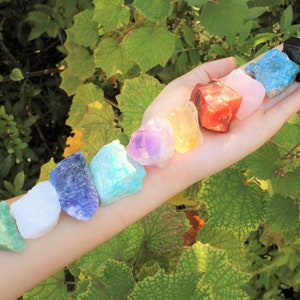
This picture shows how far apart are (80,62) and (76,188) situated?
0.71m

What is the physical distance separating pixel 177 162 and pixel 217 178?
206 mm

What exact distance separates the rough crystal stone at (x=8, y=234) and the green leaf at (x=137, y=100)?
0.42 m

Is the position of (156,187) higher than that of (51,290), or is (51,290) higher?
(156,187)

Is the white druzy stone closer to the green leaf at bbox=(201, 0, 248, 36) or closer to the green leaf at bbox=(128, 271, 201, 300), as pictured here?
the green leaf at bbox=(128, 271, 201, 300)

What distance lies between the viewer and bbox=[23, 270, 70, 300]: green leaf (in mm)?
1149

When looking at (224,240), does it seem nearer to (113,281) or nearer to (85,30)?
(113,281)

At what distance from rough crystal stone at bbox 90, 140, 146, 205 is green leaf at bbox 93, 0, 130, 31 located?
0.44 meters

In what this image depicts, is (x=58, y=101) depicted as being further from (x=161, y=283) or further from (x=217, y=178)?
(x=161, y=283)

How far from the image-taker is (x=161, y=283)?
0.92 metres

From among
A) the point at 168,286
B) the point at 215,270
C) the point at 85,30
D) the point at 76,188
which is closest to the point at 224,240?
the point at 215,270

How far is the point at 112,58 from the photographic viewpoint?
1425mm

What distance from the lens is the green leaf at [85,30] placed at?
1.44 m

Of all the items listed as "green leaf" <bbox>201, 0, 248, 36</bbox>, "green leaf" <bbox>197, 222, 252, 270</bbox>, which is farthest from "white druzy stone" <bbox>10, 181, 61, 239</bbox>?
"green leaf" <bbox>201, 0, 248, 36</bbox>

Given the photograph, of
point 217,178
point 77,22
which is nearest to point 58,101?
point 77,22
